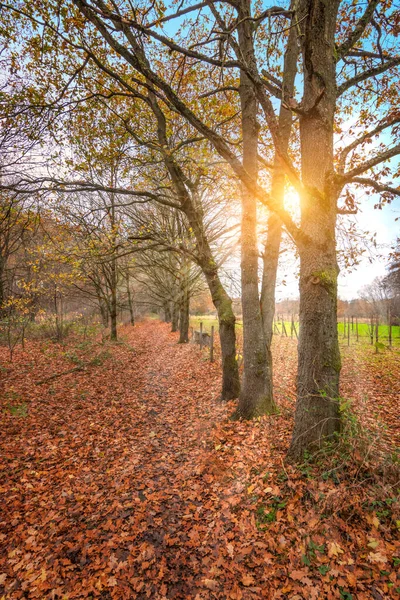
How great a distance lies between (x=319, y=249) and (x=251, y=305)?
94.9 inches

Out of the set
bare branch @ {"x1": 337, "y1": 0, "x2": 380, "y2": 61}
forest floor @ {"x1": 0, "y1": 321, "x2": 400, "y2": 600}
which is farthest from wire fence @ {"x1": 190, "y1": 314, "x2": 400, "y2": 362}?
bare branch @ {"x1": 337, "y1": 0, "x2": 380, "y2": 61}

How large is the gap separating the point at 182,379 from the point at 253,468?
19.1 ft

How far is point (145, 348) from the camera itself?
1602 centimetres

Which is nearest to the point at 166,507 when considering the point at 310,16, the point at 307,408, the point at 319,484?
the point at 319,484

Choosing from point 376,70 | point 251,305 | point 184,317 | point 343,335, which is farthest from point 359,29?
point 343,335

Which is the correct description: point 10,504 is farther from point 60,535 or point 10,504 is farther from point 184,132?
point 184,132

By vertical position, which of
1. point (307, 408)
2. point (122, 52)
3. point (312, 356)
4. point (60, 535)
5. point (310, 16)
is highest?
point (122, 52)

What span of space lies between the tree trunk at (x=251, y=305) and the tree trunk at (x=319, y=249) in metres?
1.93

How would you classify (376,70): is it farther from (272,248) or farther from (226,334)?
(226,334)

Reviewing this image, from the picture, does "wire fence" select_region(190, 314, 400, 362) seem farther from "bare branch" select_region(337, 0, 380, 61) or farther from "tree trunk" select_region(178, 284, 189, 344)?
"bare branch" select_region(337, 0, 380, 61)

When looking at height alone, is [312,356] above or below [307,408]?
above

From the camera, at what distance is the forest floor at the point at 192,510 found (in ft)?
9.14

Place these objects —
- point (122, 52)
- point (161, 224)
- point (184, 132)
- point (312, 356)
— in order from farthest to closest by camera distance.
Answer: point (161, 224)
point (184, 132)
point (122, 52)
point (312, 356)

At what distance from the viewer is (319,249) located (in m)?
3.73
